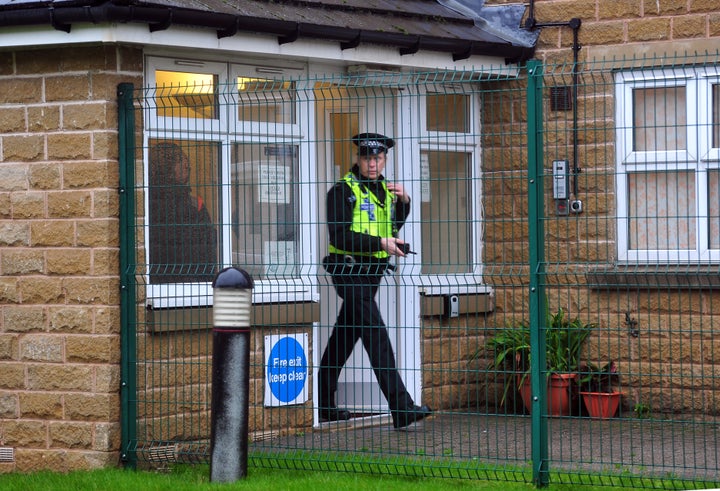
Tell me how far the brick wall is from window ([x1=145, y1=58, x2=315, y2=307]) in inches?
12.2

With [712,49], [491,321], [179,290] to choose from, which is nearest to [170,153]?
[179,290]

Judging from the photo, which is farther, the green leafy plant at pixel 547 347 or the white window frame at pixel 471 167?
the green leafy plant at pixel 547 347

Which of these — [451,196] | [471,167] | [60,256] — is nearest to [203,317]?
[60,256]

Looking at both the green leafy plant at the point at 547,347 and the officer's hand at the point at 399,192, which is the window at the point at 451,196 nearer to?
the officer's hand at the point at 399,192

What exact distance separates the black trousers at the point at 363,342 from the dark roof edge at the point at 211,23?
1.69 meters

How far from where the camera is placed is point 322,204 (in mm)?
8938

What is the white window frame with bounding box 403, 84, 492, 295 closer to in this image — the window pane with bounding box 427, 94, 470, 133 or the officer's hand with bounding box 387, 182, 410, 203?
the window pane with bounding box 427, 94, 470, 133

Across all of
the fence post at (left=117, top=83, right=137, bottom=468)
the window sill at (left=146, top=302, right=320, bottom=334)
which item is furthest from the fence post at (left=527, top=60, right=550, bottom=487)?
the fence post at (left=117, top=83, right=137, bottom=468)

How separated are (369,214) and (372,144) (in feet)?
1.63

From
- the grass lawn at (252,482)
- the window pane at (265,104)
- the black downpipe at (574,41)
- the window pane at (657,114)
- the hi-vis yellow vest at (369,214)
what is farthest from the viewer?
the black downpipe at (574,41)

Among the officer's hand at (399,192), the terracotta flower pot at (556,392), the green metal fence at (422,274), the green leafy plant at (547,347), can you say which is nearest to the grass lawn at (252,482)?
the green metal fence at (422,274)

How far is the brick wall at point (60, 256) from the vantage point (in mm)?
8164

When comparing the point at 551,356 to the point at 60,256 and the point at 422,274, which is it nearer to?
the point at 422,274

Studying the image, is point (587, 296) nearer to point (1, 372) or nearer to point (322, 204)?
point (322, 204)
